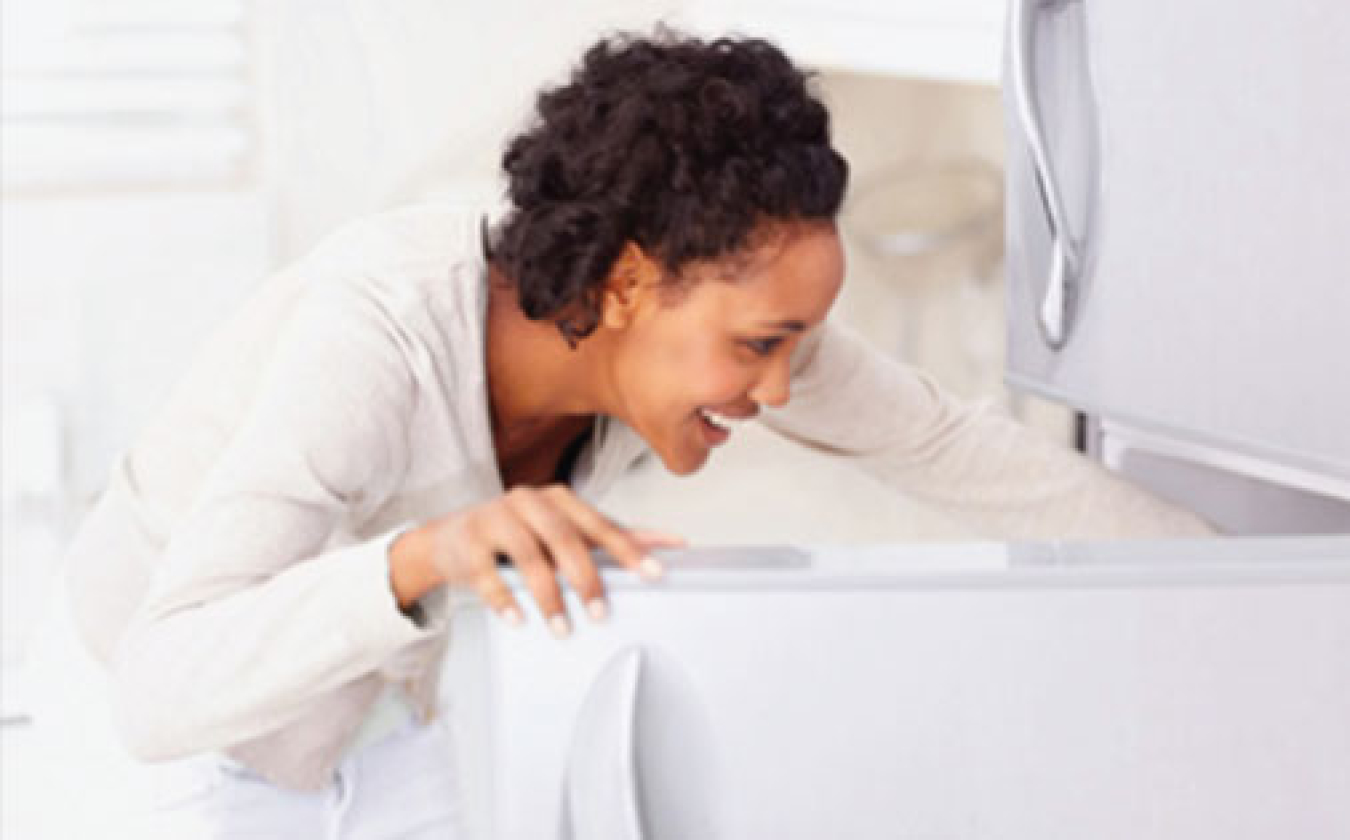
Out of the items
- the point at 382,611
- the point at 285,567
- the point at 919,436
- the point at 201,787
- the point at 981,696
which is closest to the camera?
the point at 981,696

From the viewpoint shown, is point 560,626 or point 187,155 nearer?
point 560,626

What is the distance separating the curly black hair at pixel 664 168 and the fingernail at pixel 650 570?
40 cm

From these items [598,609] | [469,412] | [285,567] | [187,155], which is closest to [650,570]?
[598,609]

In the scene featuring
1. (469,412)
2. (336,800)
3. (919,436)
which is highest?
(469,412)

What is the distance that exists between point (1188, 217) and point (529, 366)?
398mm

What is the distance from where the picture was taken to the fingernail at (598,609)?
0.53 m

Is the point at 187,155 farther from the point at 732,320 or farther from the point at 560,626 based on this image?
the point at 560,626

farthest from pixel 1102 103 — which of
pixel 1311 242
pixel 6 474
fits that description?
pixel 6 474

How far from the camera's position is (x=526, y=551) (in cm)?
57

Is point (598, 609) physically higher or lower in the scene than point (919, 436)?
higher

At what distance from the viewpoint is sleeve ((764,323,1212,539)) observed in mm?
1094

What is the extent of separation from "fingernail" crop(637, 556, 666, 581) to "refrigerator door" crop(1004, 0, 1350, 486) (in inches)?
13.1

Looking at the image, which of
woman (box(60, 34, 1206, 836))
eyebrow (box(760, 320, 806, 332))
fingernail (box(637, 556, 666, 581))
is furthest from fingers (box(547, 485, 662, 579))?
eyebrow (box(760, 320, 806, 332))

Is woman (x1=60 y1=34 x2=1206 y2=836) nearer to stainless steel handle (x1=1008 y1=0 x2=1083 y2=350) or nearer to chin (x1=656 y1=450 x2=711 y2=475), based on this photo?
chin (x1=656 y1=450 x2=711 y2=475)
